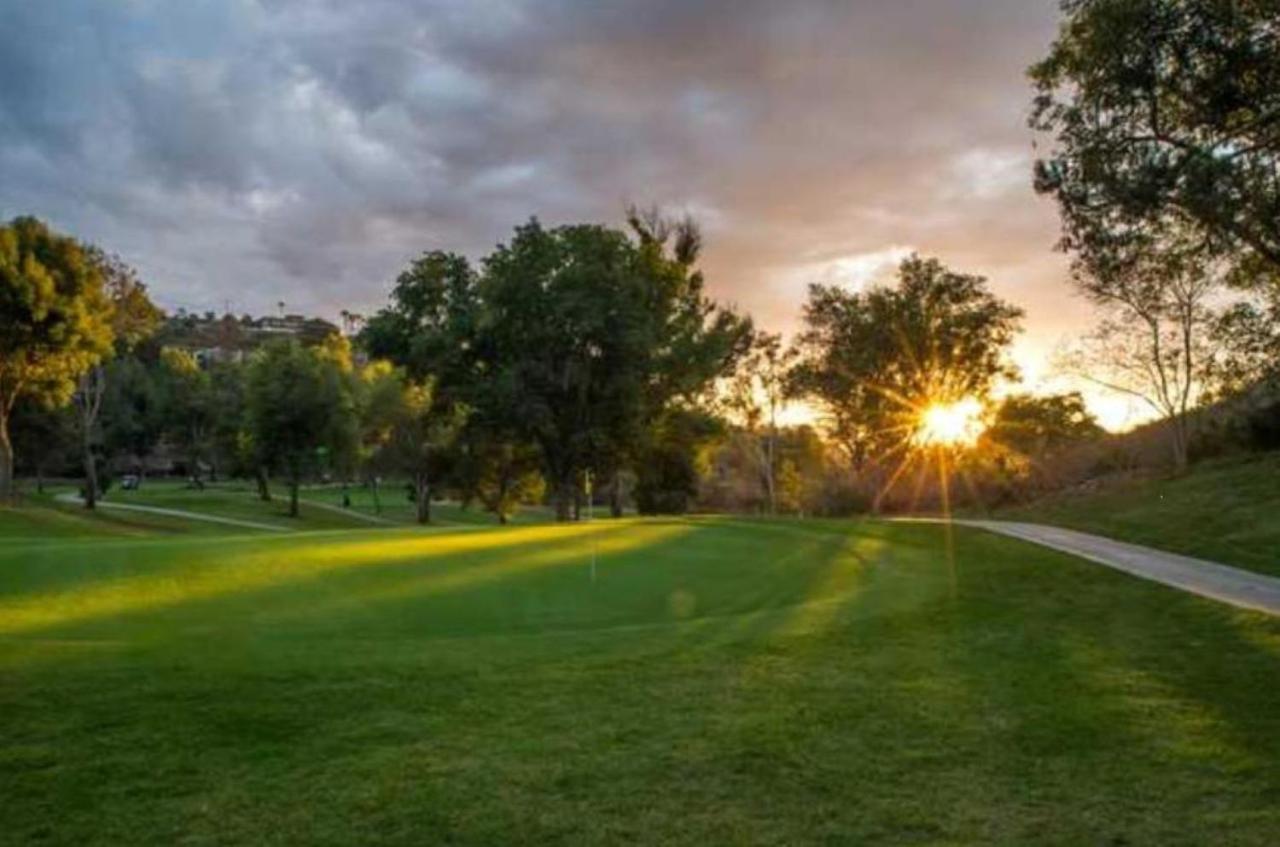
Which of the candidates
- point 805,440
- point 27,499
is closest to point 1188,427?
point 805,440

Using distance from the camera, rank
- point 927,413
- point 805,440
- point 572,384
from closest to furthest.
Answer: point 572,384 < point 927,413 < point 805,440

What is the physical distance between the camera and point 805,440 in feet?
237

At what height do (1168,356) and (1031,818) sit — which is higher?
(1168,356)

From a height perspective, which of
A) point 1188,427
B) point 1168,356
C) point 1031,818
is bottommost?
point 1031,818

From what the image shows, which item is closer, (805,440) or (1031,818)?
(1031,818)

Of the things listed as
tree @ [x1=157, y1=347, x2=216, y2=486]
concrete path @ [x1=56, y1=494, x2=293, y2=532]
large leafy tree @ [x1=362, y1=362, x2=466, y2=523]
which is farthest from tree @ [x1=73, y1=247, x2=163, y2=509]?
tree @ [x1=157, y1=347, x2=216, y2=486]

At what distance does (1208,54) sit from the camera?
12039 mm

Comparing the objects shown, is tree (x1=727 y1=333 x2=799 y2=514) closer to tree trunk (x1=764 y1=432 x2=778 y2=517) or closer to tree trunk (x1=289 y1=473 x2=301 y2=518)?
tree trunk (x1=764 y1=432 x2=778 y2=517)

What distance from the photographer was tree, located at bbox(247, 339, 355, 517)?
53.8 metres

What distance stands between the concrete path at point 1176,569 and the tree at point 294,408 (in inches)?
1537

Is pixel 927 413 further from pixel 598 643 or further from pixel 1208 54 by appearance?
pixel 598 643

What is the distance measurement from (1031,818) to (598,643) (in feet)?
13.6

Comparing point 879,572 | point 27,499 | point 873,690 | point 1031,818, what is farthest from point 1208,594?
point 27,499

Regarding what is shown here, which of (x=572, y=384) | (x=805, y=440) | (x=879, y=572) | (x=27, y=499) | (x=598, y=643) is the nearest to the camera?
(x=598, y=643)
